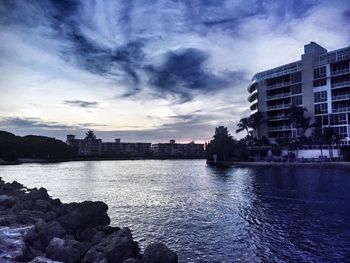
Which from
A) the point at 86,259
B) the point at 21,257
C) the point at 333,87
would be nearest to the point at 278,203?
the point at 86,259

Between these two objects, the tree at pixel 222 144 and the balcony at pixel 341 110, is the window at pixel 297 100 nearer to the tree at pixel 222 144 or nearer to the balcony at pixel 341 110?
the balcony at pixel 341 110

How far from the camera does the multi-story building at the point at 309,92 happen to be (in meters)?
108

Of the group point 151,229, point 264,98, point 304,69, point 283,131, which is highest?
point 304,69

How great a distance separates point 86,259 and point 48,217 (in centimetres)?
946

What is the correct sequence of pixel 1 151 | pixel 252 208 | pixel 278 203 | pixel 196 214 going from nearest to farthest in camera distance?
pixel 196 214 → pixel 252 208 → pixel 278 203 → pixel 1 151

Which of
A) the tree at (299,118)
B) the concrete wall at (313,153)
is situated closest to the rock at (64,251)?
the concrete wall at (313,153)

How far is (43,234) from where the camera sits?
18.4 m

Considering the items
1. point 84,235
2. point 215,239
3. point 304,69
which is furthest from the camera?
point 304,69

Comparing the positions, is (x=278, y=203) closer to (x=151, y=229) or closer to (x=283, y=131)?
(x=151, y=229)

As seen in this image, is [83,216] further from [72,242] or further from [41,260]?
[41,260]

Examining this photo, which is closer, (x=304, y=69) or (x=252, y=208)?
(x=252, y=208)

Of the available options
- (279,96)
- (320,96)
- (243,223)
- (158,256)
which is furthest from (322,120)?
(158,256)

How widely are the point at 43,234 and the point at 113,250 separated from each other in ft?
16.4

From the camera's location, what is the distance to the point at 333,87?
359 ft
